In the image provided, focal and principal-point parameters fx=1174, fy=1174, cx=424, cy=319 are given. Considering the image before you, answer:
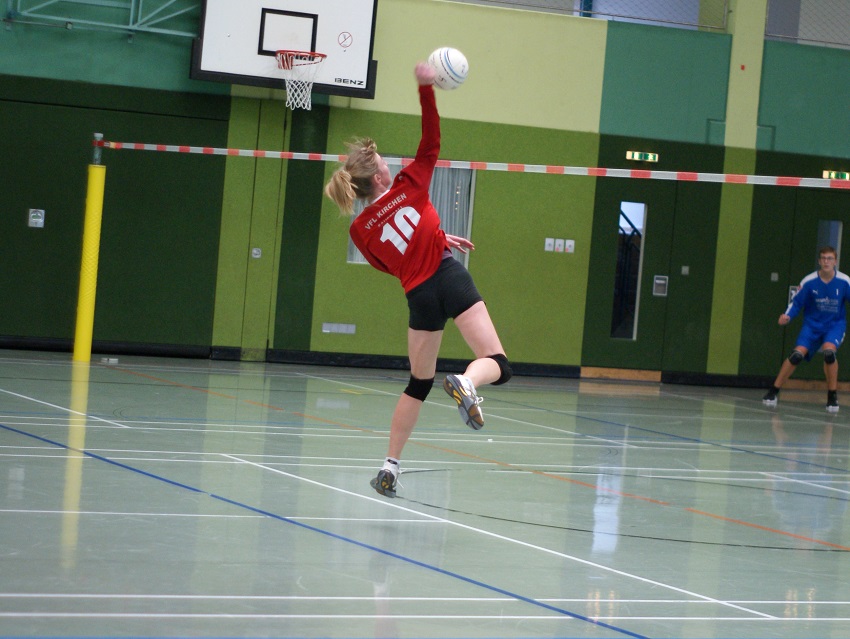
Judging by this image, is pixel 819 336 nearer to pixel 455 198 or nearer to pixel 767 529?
pixel 455 198

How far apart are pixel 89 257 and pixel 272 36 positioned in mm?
3661

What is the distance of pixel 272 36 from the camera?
14.6m

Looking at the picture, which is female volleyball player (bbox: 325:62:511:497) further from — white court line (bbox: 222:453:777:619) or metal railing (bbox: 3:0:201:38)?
metal railing (bbox: 3:0:201:38)

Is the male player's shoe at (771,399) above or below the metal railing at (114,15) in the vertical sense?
below

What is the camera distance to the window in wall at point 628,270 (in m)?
17.1

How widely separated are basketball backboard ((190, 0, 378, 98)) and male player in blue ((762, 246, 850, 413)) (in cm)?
640

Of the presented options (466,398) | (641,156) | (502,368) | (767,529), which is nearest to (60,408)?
(502,368)

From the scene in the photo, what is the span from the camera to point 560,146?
16.7 meters

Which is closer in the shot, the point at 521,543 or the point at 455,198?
the point at 521,543

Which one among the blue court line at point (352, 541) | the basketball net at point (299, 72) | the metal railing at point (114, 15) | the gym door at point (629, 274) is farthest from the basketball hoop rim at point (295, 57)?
the blue court line at point (352, 541)

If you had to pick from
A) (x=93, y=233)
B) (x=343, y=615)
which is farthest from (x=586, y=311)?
(x=343, y=615)

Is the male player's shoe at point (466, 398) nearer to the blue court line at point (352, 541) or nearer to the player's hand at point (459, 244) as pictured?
the blue court line at point (352, 541)

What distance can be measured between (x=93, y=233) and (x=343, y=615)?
10.00m

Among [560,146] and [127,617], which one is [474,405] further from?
[560,146]
